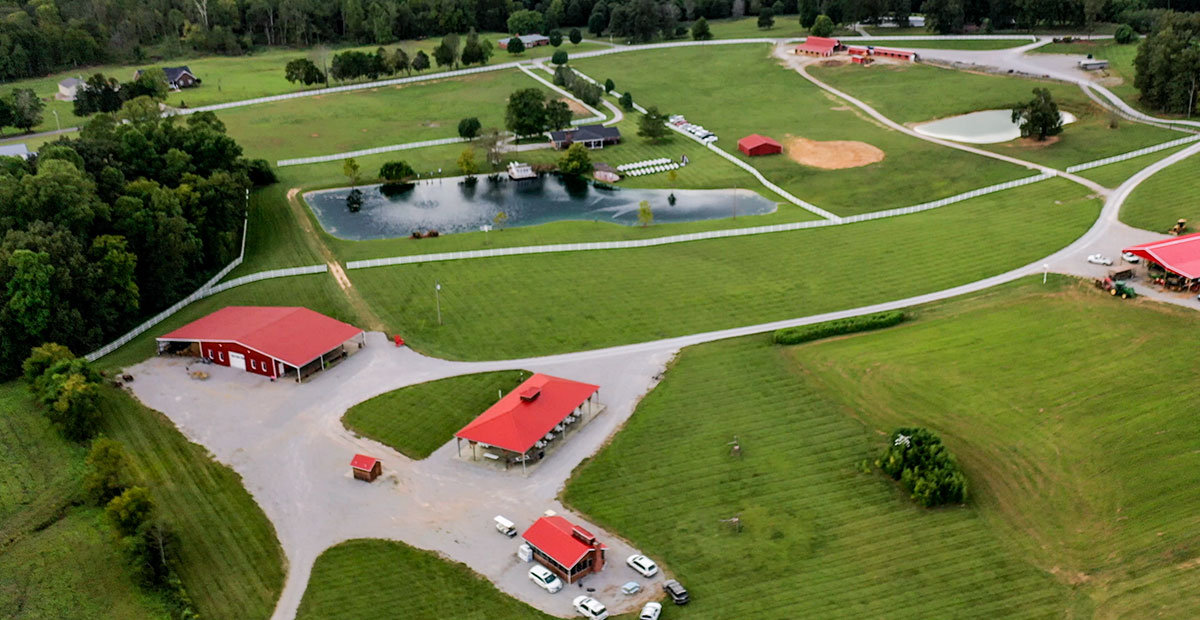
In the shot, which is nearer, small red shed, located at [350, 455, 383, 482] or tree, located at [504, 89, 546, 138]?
small red shed, located at [350, 455, 383, 482]

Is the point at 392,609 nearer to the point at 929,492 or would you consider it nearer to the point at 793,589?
the point at 793,589

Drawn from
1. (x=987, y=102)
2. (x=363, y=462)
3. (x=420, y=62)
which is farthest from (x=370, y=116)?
(x=363, y=462)

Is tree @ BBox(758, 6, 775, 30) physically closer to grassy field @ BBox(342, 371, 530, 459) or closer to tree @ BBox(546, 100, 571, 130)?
tree @ BBox(546, 100, 571, 130)

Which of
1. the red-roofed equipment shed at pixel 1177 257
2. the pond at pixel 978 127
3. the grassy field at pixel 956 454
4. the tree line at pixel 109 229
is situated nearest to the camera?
the grassy field at pixel 956 454

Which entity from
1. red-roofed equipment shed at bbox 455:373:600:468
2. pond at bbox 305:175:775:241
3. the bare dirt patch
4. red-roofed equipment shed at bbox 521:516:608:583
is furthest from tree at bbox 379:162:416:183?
red-roofed equipment shed at bbox 521:516:608:583

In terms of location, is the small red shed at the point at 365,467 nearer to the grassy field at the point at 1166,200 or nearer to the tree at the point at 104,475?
the tree at the point at 104,475

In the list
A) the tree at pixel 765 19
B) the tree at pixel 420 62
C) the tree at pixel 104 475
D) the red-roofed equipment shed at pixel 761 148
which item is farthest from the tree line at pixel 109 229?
the tree at pixel 765 19
